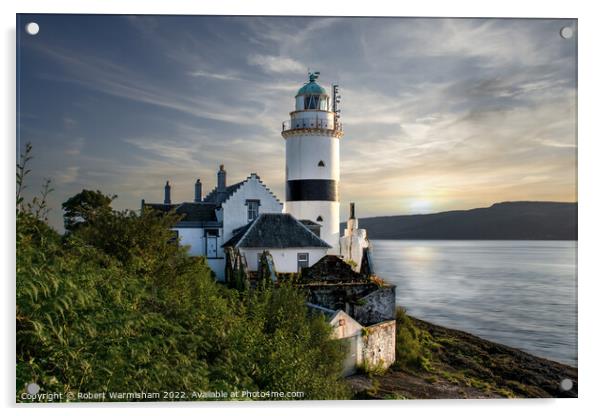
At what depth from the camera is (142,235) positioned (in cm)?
572

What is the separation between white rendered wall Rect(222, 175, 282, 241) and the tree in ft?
7.14

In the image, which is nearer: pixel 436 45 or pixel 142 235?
pixel 436 45

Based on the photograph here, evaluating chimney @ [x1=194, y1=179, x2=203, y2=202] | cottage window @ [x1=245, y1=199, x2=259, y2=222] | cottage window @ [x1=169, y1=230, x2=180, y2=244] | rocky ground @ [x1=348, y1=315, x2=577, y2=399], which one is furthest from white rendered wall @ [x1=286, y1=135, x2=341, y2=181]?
rocky ground @ [x1=348, y1=315, x2=577, y2=399]

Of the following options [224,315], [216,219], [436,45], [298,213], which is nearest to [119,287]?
[224,315]

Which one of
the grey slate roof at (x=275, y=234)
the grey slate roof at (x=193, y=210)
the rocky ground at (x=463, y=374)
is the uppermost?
the grey slate roof at (x=193, y=210)

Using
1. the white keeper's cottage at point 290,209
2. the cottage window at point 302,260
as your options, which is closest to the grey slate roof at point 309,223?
the white keeper's cottage at point 290,209

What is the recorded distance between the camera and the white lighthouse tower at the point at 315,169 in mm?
7797

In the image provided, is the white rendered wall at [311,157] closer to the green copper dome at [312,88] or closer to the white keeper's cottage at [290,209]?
the white keeper's cottage at [290,209]

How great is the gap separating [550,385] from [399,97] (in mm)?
3854

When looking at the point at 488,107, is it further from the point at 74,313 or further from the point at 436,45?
the point at 74,313

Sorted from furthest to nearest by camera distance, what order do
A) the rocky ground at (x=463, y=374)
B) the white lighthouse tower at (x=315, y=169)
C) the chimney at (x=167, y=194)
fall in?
1. the white lighthouse tower at (x=315, y=169)
2. the chimney at (x=167, y=194)
3. the rocky ground at (x=463, y=374)

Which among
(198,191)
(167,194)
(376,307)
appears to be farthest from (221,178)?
(376,307)

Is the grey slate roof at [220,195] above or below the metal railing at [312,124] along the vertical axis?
below

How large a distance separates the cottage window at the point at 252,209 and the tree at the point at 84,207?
237cm
